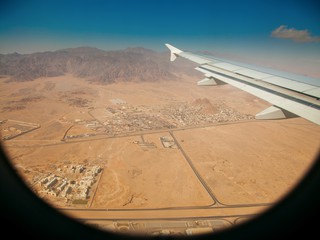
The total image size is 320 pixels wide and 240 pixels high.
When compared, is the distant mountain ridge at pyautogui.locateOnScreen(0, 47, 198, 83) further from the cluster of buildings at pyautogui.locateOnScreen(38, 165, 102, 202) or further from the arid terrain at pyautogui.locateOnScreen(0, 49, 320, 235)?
the cluster of buildings at pyautogui.locateOnScreen(38, 165, 102, 202)

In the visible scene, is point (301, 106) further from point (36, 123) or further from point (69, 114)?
point (69, 114)

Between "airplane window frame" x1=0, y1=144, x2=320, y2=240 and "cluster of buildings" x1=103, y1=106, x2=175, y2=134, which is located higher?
"airplane window frame" x1=0, y1=144, x2=320, y2=240

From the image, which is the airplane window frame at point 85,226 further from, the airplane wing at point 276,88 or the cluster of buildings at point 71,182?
the cluster of buildings at point 71,182

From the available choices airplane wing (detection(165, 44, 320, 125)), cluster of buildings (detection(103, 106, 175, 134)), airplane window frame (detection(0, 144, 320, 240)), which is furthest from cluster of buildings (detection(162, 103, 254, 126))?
airplane window frame (detection(0, 144, 320, 240))

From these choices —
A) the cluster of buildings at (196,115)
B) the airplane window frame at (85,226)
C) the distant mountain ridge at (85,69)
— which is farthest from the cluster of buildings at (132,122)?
the distant mountain ridge at (85,69)

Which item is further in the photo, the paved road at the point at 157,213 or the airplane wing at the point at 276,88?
the paved road at the point at 157,213

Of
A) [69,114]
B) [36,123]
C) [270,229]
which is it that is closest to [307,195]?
[270,229]

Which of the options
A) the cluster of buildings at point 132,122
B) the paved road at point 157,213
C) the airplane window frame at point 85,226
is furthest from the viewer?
the cluster of buildings at point 132,122
